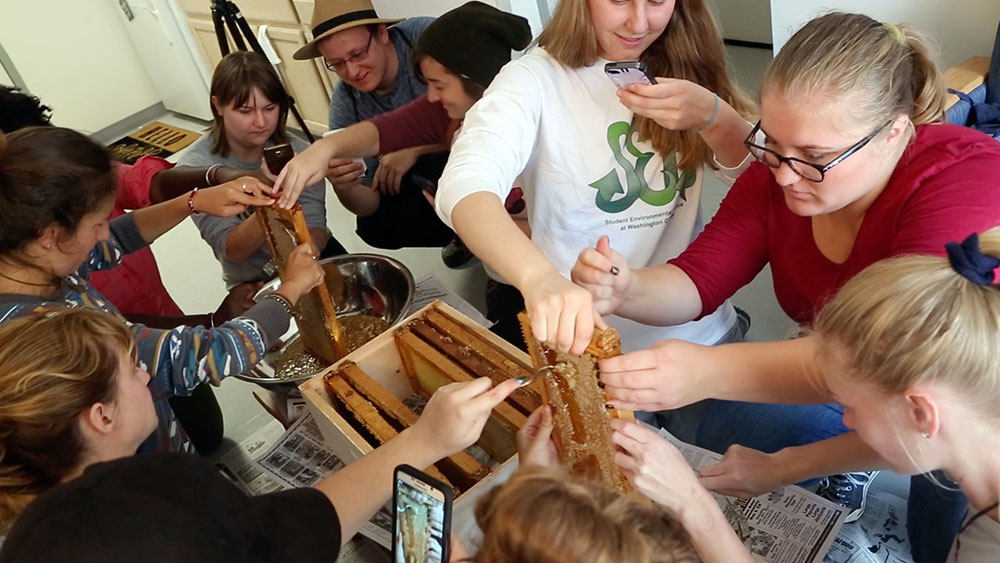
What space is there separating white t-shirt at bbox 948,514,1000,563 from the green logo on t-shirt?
79cm

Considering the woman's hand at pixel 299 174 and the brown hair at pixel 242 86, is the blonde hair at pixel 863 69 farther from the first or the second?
the brown hair at pixel 242 86

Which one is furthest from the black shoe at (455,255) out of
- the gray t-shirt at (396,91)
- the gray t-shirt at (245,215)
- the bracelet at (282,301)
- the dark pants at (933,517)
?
the dark pants at (933,517)

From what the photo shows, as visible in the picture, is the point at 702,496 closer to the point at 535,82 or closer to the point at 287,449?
the point at 535,82

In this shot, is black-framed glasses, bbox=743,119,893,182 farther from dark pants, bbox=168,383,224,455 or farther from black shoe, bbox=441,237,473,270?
black shoe, bbox=441,237,473,270

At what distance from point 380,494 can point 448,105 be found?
45.4 inches

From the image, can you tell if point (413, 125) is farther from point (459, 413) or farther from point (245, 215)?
point (459, 413)

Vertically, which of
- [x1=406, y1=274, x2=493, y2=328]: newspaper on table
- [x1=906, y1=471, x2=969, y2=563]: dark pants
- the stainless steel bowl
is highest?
the stainless steel bowl

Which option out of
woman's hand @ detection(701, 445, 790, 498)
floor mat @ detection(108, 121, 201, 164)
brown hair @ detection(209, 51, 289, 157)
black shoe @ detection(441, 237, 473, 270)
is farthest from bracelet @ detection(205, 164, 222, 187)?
Answer: floor mat @ detection(108, 121, 201, 164)

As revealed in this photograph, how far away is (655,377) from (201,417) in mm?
1658

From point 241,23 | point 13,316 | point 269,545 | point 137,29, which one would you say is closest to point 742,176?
point 269,545

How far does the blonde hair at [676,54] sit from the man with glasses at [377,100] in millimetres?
1014

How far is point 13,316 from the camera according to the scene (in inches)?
51.1

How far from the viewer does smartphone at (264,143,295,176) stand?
1.76 metres

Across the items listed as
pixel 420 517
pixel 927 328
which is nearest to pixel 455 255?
pixel 420 517
